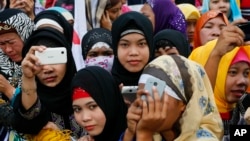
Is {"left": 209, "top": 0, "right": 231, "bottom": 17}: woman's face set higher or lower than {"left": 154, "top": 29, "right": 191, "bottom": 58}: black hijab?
higher

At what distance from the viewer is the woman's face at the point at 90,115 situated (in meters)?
3.46

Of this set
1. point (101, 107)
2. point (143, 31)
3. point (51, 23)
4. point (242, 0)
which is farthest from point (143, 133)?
point (242, 0)

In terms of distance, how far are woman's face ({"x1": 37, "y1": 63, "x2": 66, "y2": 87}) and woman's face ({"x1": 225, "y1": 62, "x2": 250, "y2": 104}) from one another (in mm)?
1024

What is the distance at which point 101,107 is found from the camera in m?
3.49

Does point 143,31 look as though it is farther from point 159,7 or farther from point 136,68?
point 159,7

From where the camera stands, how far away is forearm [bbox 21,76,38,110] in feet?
11.5

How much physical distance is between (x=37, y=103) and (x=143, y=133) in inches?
29.2

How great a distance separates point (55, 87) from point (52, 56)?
1.21 ft

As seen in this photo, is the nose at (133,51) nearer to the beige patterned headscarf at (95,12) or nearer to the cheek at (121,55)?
the cheek at (121,55)

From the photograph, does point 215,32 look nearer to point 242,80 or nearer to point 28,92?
point 242,80

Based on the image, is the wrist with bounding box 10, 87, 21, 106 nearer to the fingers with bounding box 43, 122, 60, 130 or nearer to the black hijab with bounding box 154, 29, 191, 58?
the fingers with bounding box 43, 122, 60, 130

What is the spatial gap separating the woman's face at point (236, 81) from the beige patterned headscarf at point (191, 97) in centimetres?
104

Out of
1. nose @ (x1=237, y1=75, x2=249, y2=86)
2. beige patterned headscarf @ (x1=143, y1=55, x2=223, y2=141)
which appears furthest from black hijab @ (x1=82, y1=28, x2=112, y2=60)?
beige patterned headscarf @ (x1=143, y1=55, x2=223, y2=141)

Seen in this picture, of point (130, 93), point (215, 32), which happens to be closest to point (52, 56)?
point (130, 93)
